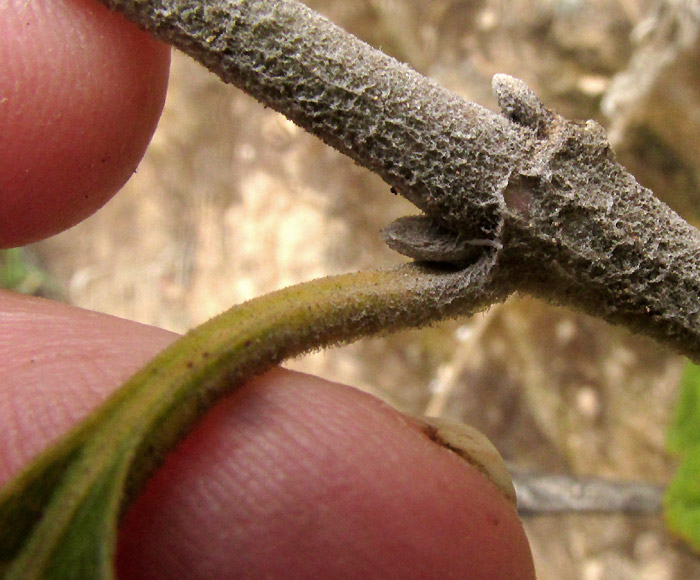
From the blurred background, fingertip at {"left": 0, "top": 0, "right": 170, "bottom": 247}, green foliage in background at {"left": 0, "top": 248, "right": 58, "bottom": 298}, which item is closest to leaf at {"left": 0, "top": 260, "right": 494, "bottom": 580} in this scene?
fingertip at {"left": 0, "top": 0, "right": 170, "bottom": 247}

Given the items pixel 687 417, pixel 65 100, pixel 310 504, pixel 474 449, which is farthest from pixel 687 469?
pixel 65 100

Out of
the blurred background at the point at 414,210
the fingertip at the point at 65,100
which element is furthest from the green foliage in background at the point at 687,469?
the fingertip at the point at 65,100

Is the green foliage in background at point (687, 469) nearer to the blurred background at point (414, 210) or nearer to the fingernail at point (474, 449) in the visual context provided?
the blurred background at point (414, 210)

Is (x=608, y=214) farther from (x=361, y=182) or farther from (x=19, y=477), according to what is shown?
(x=361, y=182)

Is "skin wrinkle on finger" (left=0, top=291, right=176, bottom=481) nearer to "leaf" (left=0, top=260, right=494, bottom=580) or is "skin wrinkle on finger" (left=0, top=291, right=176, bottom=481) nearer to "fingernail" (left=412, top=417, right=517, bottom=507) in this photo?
"leaf" (left=0, top=260, right=494, bottom=580)

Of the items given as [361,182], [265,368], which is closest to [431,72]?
[361,182]
